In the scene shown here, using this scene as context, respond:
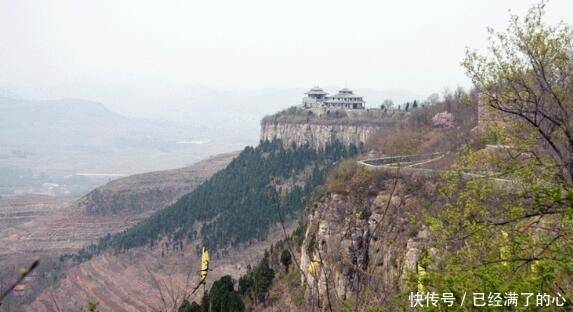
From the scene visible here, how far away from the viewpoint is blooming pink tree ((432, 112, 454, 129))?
4038cm

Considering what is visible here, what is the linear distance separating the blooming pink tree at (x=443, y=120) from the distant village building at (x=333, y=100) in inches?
1166

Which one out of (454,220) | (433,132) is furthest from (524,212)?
(433,132)

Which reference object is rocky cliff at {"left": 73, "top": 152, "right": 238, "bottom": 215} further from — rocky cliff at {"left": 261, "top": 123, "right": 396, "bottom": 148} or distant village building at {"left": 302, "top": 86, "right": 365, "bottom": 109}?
distant village building at {"left": 302, "top": 86, "right": 365, "bottom": 109}

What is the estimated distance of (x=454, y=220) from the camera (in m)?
9.81

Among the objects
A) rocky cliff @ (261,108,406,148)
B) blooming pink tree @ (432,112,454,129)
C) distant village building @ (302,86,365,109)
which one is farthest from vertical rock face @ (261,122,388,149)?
blooming pink tree @ (432,112,454,129)

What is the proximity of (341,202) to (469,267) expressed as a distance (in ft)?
54.4

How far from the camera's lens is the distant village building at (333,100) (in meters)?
72.5

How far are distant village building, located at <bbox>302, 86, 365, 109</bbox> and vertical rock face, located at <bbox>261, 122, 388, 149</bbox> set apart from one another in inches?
189

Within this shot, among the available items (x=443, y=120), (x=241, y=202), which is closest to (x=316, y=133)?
(x=241, y=202)

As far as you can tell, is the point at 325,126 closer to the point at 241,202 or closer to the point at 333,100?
the point at 333,100

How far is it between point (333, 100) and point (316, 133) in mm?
8577

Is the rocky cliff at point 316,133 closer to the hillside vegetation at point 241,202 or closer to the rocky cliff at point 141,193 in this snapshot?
the hillside vegetation at point 241,202

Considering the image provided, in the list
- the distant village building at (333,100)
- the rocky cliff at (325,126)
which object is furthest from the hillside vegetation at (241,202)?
the distant village building at (333,100)

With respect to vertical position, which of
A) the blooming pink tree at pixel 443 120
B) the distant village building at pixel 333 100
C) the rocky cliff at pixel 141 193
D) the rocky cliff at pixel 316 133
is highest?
the distant village building at pixel 333 100
